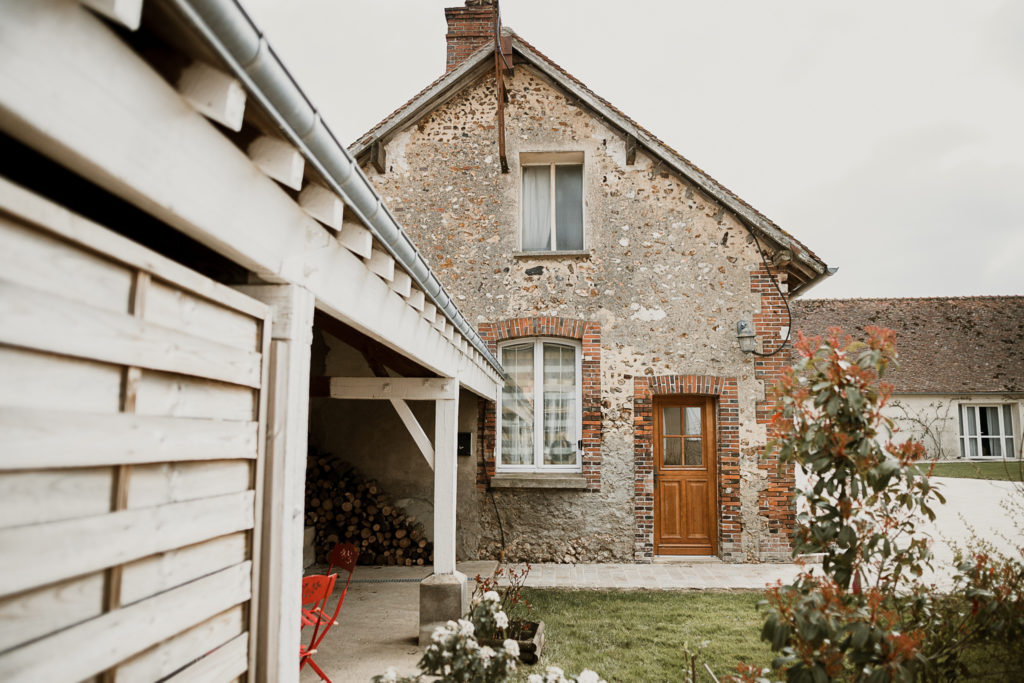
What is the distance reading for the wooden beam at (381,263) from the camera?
2874 mm

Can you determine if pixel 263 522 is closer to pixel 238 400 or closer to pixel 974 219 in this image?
pixel 238 400

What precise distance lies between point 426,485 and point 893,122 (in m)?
42.2

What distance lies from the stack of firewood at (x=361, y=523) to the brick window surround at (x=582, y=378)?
45.2 inches

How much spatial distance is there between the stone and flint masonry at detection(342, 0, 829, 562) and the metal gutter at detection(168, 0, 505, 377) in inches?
253

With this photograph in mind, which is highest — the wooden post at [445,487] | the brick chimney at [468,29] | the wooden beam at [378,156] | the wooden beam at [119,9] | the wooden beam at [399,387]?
the brick chimney at [468,29]

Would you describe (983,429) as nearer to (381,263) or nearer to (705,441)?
(705,441)

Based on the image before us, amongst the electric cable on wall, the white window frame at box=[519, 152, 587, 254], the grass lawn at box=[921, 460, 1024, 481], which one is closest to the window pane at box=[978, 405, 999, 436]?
the grass lawn at box=[921, 460, 1024, 481]

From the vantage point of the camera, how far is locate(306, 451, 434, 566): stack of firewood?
27.5ft

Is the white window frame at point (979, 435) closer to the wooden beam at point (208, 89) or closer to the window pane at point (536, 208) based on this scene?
the window pane at point (536, 208)

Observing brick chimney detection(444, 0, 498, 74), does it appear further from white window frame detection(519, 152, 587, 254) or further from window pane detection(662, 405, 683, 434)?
window pane detection(662, 405, 683, 434)

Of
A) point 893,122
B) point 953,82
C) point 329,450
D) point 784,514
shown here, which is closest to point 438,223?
point 329,450

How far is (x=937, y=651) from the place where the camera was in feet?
11.2

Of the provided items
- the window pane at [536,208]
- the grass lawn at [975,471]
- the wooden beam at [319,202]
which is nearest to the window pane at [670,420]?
the window pane at [536,208]

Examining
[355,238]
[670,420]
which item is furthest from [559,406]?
[355,238]
